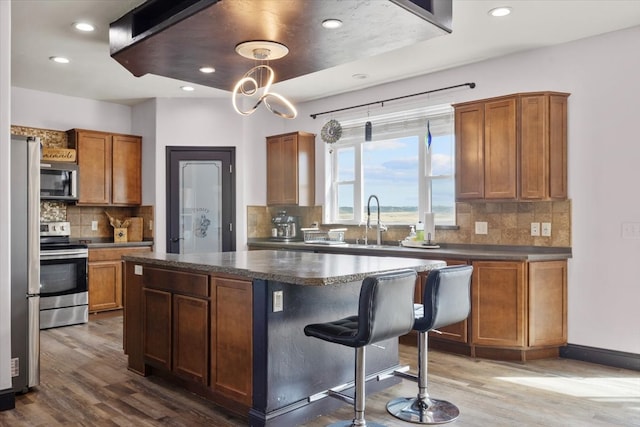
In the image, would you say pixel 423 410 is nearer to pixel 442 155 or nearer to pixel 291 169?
pixel 442 155

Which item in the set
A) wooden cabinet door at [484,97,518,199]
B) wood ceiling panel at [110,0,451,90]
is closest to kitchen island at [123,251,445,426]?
wood ceiling panel at [110,0,451,90]

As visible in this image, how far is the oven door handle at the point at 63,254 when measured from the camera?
17.3 ft

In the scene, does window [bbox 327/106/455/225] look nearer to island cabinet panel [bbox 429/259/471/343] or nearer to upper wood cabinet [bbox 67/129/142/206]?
island cabinet panel [bbox 429/259/471/343]

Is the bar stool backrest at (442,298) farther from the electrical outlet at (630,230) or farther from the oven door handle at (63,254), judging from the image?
the oven door handle at (63,254)

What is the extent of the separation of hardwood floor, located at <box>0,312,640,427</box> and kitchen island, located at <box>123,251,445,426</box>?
16cm

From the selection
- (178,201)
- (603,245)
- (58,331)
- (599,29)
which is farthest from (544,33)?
(58,331)

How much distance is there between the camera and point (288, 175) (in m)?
6.23

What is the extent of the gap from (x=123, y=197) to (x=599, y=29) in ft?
17.8

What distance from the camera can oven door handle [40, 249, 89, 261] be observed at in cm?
526

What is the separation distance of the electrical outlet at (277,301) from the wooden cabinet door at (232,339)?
157 millimetres

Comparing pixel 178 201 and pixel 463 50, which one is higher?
pixel 463 50

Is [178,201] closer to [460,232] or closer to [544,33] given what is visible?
[460,232]

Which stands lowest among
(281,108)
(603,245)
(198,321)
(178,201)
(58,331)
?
(58,331)

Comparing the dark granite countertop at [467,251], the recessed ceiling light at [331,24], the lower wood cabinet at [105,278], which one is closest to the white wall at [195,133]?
the lower wood cabinet at [105,278]
